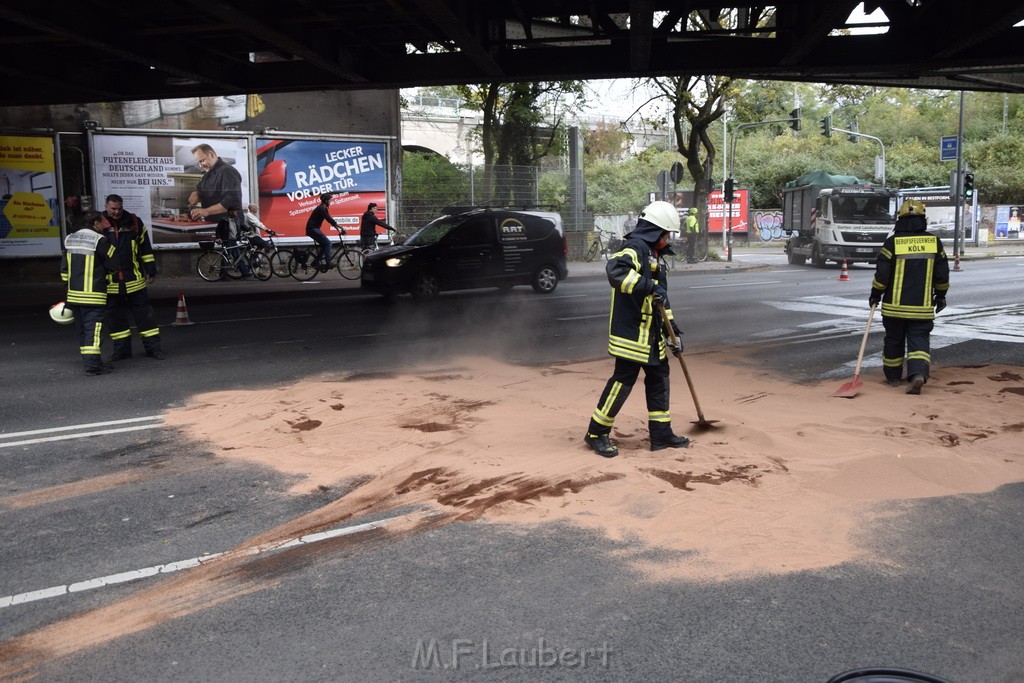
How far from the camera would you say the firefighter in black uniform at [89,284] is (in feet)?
30.3

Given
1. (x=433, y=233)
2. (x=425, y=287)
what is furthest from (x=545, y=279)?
(x=425, y=287)

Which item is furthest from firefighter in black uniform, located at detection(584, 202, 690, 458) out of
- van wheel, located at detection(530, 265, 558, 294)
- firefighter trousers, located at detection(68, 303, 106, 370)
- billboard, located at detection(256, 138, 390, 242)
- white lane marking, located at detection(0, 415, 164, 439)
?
billboard, located at detection(256, 138, 390, 242)

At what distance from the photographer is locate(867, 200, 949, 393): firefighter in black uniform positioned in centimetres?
847

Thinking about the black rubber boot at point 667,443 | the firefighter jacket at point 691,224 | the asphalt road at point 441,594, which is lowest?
the asphalt road at point 441,594

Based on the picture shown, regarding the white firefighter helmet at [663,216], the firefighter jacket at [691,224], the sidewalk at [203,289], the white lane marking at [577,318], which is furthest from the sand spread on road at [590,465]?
the firefighter jacket at [691,224]

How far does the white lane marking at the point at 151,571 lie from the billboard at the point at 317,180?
1936 centimetres

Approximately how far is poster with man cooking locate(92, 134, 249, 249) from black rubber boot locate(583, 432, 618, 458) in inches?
706

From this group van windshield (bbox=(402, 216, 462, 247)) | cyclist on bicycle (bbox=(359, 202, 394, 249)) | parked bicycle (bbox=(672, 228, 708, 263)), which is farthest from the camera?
parked bicycle (bbox=(672, 228, 708, 263))

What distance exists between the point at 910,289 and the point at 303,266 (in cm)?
1590

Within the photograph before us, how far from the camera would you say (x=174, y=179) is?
21.9 metres

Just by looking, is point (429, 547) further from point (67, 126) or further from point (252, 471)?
point (67, 126)

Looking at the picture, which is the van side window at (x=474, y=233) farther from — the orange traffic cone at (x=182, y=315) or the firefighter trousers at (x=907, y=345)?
the firefighter trousers at (x=907, y=345)

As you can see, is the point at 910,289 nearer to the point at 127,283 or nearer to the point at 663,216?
the point at 663,216

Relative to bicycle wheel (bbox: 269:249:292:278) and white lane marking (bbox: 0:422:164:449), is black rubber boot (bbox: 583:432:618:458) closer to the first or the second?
white lane marking (bbox: 0:422:164:449)
